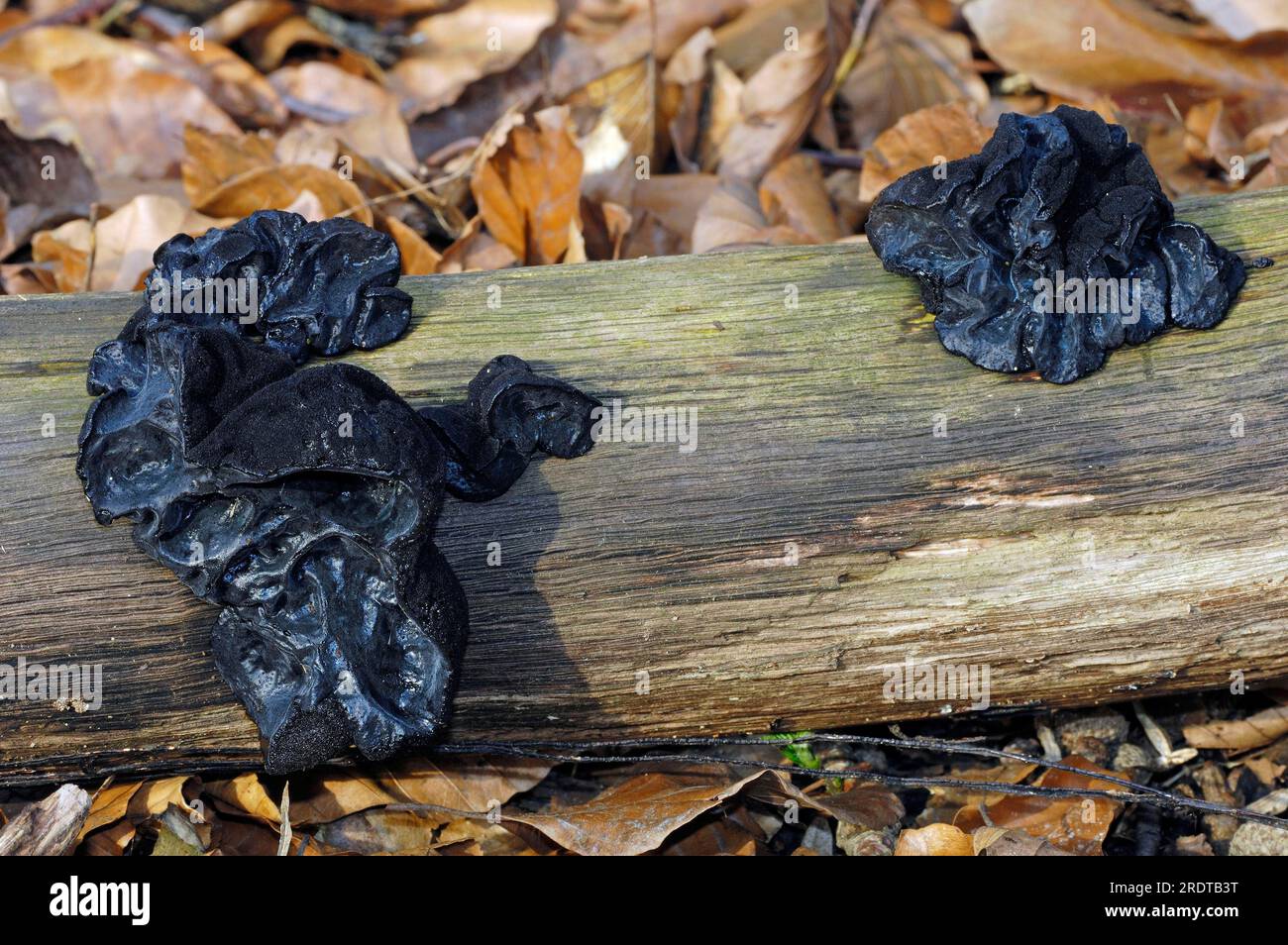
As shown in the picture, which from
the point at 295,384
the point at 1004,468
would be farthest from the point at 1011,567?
the point at 295,384

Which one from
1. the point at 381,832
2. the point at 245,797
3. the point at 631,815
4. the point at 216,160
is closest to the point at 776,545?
the point at 631,815

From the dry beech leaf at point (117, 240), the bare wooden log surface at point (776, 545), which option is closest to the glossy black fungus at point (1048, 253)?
the bare wooden log surface at point (776, 545)

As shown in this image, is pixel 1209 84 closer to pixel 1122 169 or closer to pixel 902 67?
pixel 902 67

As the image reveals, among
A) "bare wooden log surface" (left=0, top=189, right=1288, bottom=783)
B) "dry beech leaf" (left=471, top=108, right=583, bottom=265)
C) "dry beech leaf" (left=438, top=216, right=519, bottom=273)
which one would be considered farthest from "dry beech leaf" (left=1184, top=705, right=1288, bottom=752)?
"dry beech leaf" (left=438, top=216, right=519, bottom=273)

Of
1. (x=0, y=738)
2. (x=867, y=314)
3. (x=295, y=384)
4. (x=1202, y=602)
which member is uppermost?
(x=295, y=384)

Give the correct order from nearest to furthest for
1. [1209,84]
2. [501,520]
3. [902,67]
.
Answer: [501,520] → [1209,84] → [902,67]

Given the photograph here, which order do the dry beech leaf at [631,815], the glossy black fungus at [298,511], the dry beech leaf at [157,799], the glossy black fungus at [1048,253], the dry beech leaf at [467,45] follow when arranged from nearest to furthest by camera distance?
the glossy black fungus at [298,511]
the glossy black fungus at [1048,253]
the dry beech leaf at [631,815]
the dry beech leaf at [157,799]
the dry beech leaf at [467,45]

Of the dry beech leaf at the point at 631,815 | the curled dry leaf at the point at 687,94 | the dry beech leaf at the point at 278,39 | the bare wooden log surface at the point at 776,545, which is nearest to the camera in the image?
the bare wooden log surface at the point at 776,545

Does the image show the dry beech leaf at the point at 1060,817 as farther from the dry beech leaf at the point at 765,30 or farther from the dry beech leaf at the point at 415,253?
the dry beech leaf at the point at 765,30
